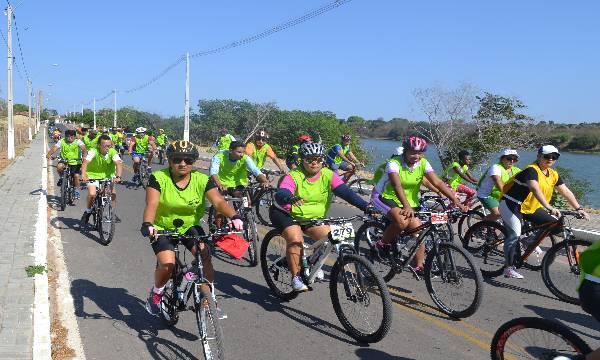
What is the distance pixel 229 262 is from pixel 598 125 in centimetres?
7482

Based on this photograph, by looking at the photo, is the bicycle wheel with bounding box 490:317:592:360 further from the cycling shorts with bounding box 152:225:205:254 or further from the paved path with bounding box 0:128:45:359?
the paved path with bounding box 0:128:45:359

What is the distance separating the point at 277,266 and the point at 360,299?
1.48 meters

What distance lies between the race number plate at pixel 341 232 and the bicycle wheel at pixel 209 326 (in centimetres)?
151

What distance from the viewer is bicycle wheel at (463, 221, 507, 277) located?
795cm

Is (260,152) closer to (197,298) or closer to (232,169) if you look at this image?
(232,169)

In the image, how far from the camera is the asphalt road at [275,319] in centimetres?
509

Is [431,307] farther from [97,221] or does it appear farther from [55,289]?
[97,221]

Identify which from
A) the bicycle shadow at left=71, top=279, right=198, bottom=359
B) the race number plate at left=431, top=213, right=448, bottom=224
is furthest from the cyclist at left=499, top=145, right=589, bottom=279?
the bicycle shadow at left=71, top=279, right=198, bottom=359

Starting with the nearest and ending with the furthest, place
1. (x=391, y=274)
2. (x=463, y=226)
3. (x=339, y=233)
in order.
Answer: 1. (x=339, y=233)
2. (x=391, y=274)
3. (x=463, y=226)

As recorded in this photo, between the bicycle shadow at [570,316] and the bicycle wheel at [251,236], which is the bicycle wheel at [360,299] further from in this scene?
the bicycle wheel at [251,236]

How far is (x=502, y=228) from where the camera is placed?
25.8ft

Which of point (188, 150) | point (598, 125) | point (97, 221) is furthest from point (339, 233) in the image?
point (598, 125)

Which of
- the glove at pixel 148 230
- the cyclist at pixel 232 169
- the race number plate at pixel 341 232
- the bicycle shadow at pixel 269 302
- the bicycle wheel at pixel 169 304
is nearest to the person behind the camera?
the glove at pixel 148 230

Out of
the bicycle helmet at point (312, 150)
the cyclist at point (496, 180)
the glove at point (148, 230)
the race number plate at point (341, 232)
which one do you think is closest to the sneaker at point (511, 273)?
the cyclist at point (496, 180)
